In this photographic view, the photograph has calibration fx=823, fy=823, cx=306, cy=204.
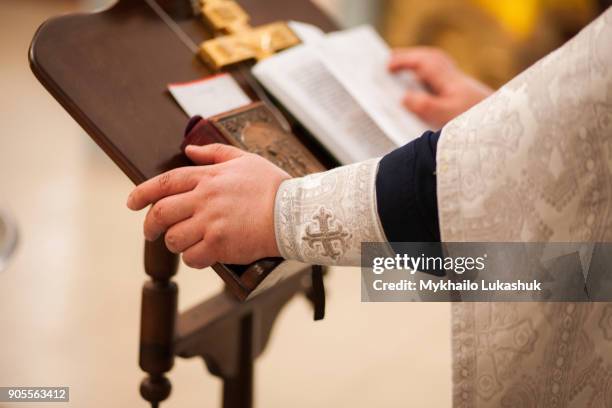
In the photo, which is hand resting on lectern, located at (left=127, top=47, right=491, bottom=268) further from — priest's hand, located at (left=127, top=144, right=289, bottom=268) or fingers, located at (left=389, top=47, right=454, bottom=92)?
fingers, located at (left=389, top=47, right=454, bottom=92)

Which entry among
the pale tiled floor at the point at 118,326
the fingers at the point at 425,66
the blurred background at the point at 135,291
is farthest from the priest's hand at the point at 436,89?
the pale tiled floor at the point at 118,326

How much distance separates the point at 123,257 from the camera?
96.7 inches

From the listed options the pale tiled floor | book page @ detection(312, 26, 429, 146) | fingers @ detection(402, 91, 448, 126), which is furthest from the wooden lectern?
the pale tiled floor

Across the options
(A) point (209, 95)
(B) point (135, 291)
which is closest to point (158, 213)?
(A) point (209, 95)

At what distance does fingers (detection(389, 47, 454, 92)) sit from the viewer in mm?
1407

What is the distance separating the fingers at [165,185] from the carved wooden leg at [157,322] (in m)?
0.26

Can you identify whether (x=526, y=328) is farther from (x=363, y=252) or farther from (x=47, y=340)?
(x=47, y=340)

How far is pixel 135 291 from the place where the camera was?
2309mm

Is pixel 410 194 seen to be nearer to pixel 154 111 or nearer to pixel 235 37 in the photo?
pixel 154 111

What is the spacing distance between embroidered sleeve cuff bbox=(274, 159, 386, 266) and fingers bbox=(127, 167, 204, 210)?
0.33 ft

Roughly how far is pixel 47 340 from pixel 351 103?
119cm

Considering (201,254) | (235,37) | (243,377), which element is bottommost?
(243,377)

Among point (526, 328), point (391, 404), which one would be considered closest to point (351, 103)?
point (526, 328)

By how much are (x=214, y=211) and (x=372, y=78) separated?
21.1 inches
